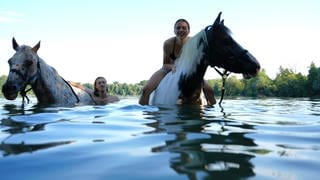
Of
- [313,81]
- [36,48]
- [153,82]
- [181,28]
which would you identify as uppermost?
[313,81]

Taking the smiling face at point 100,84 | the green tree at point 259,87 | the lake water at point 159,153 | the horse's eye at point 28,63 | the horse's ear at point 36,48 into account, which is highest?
the green tree at point 259,87

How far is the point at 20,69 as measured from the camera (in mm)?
6742

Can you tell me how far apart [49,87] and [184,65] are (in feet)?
8.85

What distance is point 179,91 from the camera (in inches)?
259

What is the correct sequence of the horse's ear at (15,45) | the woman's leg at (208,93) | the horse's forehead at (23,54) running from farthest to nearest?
the woman's leg at (208,93)
the horse's ear at (15,45)
the horse's forehead at (23,54)

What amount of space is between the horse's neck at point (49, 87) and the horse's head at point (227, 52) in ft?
9.86

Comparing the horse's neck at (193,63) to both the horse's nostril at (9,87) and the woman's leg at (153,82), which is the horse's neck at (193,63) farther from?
the horse's nostril at (9,87)

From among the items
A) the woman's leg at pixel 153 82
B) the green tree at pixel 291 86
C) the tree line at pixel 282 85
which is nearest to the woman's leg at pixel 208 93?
the woman's leg at pixel 153 82

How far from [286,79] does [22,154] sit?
85427mm

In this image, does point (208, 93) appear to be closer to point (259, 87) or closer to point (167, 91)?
point (167, 91)

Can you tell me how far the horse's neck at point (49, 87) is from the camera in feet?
23.7

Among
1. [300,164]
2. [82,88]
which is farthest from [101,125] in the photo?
[82,88]

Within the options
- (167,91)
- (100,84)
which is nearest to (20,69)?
(167,91)

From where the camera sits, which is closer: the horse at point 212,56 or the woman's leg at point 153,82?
the horse at point 212,56
